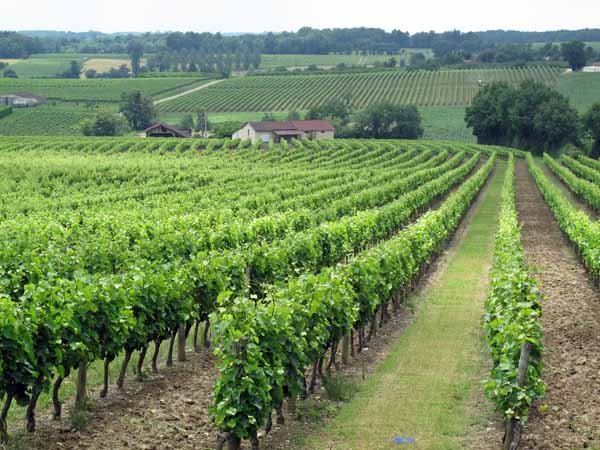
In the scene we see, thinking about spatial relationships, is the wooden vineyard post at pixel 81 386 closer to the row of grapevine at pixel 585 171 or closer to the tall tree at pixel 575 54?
the row of grapevine at pixel 585 171

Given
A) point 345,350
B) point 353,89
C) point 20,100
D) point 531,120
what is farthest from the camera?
point 353,89

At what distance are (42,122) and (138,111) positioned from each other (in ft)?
41.8

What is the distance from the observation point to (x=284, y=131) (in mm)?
110812

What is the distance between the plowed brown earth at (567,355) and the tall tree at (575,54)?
135423 millimetres

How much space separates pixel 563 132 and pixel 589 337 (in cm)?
8177

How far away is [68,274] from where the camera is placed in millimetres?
17859

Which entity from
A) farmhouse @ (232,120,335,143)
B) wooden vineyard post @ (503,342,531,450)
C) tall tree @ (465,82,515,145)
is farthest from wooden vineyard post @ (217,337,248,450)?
farmhouse @ (232,120,335,143)

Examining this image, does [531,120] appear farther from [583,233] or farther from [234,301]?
[234,301]

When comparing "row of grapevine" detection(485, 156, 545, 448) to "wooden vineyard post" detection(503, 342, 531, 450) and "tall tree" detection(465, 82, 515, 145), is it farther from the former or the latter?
"tall tree" detection(465, 82, 515, 145)

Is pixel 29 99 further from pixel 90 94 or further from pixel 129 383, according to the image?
pixel 129 383

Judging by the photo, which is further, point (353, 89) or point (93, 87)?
point (93, 87)

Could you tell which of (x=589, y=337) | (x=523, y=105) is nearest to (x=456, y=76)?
(x=523, y=105)

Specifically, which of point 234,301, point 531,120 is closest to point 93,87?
point 531,120

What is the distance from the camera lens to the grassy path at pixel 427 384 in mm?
12820
